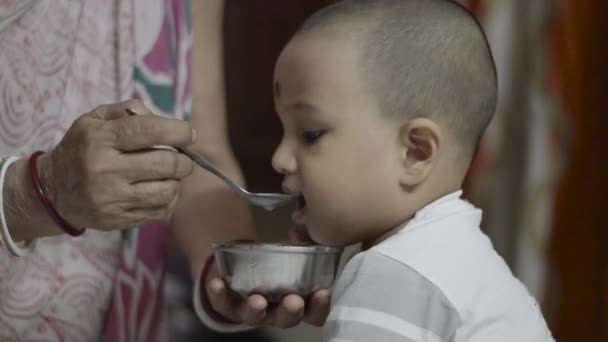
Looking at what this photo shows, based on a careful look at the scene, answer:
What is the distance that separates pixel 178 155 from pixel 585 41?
0.79 metres

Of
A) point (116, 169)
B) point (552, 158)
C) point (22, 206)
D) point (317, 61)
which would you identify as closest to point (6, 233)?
point (22, 206)

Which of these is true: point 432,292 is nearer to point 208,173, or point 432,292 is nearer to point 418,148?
point 418,148

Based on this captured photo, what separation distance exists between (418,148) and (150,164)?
10.7 inches

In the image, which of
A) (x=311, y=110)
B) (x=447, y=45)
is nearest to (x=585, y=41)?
(x=447, y=45)

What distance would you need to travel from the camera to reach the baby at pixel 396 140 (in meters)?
0.76

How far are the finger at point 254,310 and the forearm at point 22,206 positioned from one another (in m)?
0.22

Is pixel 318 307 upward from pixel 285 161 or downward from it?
downward

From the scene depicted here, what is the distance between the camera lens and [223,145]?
46.1 inches

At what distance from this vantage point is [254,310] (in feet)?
2.74

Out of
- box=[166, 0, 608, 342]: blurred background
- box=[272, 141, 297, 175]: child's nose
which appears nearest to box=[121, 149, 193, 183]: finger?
box=[272, 141, 297, 175]: child's nose

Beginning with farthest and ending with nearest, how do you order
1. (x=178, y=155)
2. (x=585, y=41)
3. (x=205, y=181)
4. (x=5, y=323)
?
(x=585, y=41) → (x=205, y=181) → (x=5, y=323) → (x=178, y=155)

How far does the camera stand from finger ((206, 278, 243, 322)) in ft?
2.89

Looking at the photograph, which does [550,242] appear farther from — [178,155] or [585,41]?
[178,155]

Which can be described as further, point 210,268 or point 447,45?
point 210,268
